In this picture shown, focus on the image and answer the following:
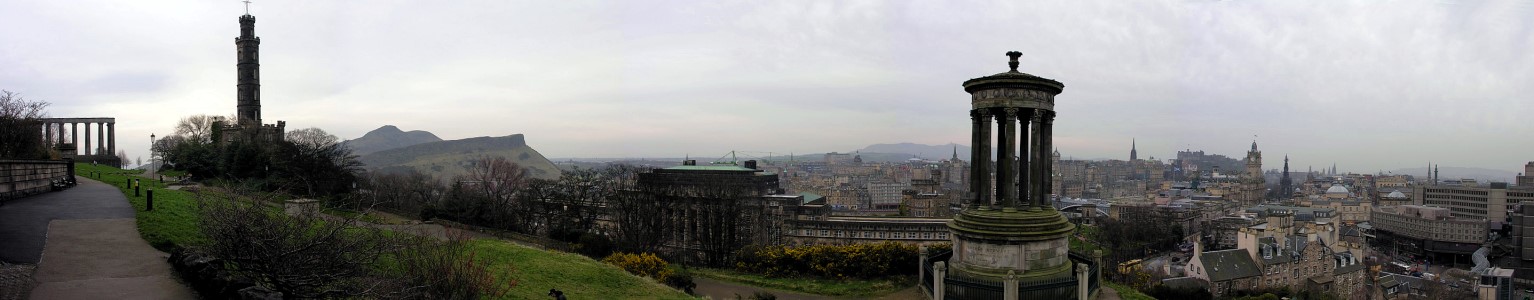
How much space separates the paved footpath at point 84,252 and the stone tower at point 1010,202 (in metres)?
13.5

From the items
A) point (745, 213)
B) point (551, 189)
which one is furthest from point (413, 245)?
point (551, 189)

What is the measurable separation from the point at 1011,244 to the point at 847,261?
9.50 meters

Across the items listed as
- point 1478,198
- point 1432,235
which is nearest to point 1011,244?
point 1432,235

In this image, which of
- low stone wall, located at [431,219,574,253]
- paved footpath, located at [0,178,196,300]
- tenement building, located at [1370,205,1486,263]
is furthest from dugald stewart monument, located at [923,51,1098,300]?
tenement building, located at [1370,205,1486,263]

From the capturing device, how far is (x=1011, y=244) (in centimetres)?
1342

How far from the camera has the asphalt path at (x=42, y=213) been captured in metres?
12.4

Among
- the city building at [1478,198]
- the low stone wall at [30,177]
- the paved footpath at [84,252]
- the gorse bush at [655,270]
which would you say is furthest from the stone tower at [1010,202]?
the city building at [1478,198]

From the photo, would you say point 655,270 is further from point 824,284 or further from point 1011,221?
point 1011,221

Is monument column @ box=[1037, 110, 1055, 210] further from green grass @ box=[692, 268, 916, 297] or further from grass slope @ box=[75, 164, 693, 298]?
grass slope @ box=[75, 164, 693, 298]

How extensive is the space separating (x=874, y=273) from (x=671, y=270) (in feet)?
21.9

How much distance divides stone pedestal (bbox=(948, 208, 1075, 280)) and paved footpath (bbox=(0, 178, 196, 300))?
1339 cm

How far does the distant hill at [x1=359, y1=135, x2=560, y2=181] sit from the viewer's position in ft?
450

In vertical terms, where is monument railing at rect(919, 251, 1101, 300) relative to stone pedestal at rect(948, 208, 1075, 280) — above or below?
below

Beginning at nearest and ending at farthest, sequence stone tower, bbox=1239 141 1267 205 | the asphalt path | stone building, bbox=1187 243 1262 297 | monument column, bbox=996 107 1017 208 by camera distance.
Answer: the asphalt path → monument column, bbox=996 107 1017 208 → stone building, bbox=1187 243 1262 297 → stone tower, bbox=1239 141 1267 205
